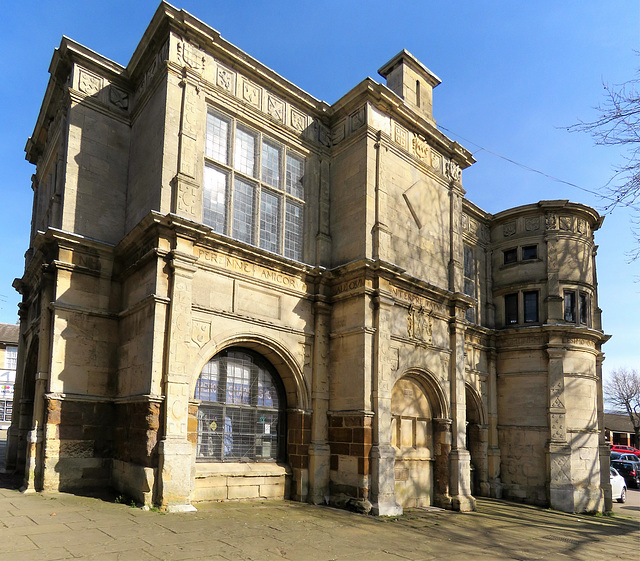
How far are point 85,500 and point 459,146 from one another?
44.6 ft

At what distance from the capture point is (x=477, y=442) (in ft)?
65.2

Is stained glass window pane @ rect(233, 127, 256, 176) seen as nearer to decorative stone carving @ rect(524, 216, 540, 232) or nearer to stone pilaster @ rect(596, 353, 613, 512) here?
decorative stone carving @ rect(524, 216, 540, 232)

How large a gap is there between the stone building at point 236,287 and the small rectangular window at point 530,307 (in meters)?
6.09

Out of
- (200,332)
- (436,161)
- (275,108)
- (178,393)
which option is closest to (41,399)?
(178,393)

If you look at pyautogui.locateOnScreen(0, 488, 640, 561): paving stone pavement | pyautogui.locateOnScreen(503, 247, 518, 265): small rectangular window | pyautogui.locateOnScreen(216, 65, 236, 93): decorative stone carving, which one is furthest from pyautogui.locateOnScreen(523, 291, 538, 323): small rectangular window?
pyautogui.locateOnScreen(216, 65, 236, 93): decorative stone carving

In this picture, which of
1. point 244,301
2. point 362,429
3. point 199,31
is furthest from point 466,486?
point 199,31

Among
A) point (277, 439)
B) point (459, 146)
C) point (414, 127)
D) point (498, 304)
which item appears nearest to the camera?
point (277, 439)

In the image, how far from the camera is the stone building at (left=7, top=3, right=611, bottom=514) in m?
10.9

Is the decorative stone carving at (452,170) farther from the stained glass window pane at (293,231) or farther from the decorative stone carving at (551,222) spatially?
the decorative stone carving at (551,222)

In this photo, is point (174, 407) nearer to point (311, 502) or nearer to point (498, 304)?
point (311, 502)

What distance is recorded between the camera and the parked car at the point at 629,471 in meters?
31.2

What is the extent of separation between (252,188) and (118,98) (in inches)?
153

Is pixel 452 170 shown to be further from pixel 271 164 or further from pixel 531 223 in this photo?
pixel 531 223

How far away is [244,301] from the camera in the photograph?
40.0 feet
